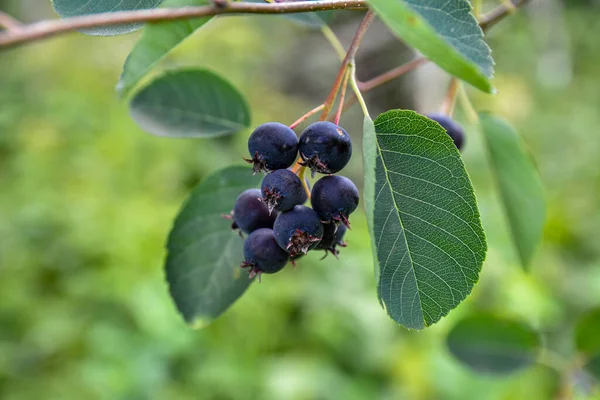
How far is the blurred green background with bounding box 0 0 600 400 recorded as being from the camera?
2.13 metres

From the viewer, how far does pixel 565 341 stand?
270cm

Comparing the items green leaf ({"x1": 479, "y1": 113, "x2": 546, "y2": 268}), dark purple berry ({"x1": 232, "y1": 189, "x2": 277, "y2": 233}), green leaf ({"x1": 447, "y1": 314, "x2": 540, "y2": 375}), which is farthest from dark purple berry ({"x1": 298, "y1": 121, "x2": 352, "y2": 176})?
green leaf ({"x1": 447, "y1": 314, "x2": 540, "y2": 375})

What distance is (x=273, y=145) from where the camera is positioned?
0.62 m

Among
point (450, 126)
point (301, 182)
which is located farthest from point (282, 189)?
point (450, 126)

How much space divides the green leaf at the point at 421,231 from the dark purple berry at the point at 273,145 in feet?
0.35

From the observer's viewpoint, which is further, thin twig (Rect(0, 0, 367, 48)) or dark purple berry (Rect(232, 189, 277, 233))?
dark purple berry (Rect(232, 189, 277, 233))

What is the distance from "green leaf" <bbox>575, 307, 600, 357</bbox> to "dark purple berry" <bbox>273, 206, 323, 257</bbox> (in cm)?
100

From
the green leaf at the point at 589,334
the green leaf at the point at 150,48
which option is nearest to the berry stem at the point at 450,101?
the green leaf at the point at 150,48

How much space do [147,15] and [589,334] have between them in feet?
4.29

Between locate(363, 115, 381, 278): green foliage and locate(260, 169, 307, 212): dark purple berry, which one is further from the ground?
locate(363, 115, 381, 278): green foliage

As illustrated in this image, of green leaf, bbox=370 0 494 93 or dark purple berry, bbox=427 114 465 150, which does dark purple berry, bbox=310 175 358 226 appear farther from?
dark purple berry, bbox=427 114 465 150

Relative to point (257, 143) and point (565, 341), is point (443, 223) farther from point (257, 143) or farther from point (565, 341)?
point (565, 341)

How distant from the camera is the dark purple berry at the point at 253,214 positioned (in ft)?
2.33

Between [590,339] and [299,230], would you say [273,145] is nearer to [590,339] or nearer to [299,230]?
[299,230]
